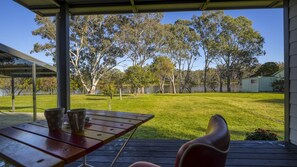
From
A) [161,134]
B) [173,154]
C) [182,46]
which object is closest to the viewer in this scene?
[173,154]

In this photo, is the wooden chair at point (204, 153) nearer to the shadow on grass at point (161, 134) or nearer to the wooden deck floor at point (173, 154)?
the wooden deck floor at point (173, 154)

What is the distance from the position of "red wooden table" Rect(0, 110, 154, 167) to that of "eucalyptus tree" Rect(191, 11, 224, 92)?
1505 cm

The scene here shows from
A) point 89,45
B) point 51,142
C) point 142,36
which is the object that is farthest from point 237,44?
point 51,142

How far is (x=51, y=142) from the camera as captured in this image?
2.62 ft

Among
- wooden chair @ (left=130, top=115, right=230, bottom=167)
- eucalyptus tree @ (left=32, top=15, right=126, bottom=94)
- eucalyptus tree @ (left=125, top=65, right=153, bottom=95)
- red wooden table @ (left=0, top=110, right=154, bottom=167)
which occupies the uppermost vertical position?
eucalyptus tree @ (left=32, top=15, right=126, bottom=94)

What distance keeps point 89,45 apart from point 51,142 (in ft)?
44.5

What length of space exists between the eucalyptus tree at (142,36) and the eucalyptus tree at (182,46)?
2.55 feet

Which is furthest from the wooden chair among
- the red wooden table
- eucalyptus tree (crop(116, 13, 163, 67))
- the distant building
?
the distant building

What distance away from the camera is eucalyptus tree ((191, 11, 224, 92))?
14828mm

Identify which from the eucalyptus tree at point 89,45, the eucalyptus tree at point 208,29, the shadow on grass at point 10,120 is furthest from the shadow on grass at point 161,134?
the eucalyptus tree at point 208,29

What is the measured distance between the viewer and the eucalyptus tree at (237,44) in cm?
1472

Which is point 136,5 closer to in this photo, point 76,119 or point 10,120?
point 76,119

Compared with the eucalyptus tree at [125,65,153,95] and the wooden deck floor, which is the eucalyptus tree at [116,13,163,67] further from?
the wooden deck floor

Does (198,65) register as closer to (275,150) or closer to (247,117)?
(247,117)
